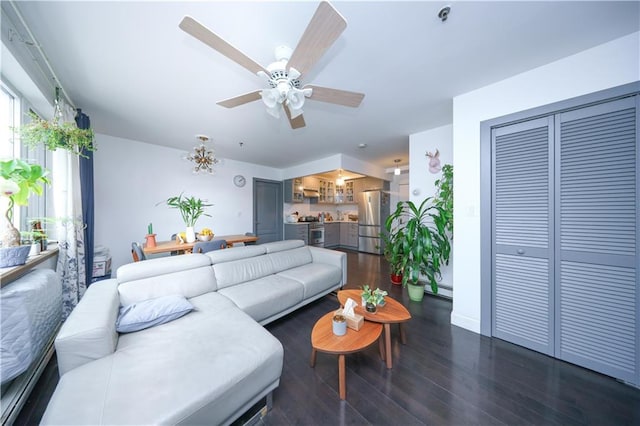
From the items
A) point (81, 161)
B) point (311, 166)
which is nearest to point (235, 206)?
point (311, 166)

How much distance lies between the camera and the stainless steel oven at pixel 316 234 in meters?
5.89

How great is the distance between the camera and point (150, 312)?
1.46m

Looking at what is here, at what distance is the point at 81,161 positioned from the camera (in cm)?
225

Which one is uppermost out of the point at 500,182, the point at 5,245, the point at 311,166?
the point at 311,166

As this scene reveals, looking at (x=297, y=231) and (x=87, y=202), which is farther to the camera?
(x=297, y=231)

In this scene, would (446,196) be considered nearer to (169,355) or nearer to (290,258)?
(290,258)

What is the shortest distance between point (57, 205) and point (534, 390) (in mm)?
4438

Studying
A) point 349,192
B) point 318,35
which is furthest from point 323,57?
point 349,192

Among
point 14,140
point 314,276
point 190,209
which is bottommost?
point 314,276

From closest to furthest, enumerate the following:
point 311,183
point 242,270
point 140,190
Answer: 1. point 242,270
2. point 140,190
3. point 311,183

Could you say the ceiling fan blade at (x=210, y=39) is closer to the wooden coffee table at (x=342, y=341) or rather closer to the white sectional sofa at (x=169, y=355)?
the white sectional sofa at (x=169, y=355)

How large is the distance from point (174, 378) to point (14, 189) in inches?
62.8

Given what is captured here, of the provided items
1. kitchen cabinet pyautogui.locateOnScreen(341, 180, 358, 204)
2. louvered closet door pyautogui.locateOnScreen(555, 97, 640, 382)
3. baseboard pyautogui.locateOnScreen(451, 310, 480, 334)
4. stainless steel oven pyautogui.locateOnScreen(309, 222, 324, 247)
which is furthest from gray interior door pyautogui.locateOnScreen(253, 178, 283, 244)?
louvered closet door pyautogui.locateOnScreen(555, 97, 640, 382)

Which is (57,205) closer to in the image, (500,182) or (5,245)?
(5,245)
